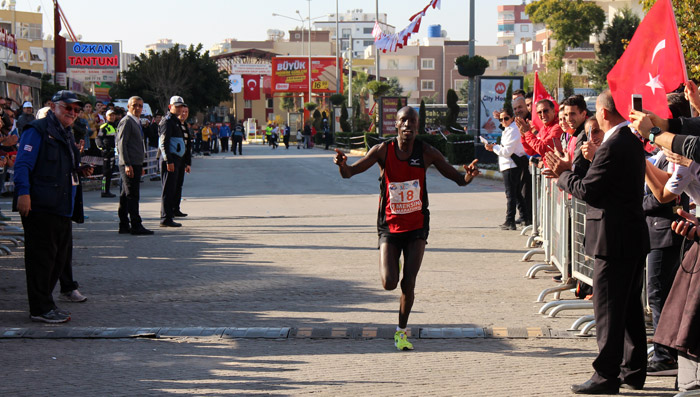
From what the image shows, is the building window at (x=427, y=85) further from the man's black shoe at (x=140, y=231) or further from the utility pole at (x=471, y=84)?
the man's black shoe at (x=140, y=231)

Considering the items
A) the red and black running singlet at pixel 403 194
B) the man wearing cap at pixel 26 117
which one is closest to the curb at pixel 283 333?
the red and black running singlet at pixel 403 194

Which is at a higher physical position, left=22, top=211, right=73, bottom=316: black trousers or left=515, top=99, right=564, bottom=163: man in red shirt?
left=515, top=99, right=564, bottom=163: man in red shirt

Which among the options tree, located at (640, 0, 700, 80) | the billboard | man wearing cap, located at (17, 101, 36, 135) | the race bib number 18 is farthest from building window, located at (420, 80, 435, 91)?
the race bib number 18

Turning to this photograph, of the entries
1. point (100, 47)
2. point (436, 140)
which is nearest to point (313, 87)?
point (100, 47)

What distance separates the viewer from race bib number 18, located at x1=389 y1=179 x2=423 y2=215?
24.0 ft

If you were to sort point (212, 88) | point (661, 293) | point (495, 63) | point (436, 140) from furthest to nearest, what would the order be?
point (495, 63) → point (212, 88) → point (436, 140) → point (661, 293)

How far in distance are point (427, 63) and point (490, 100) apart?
392 feet

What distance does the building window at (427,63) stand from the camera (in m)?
148

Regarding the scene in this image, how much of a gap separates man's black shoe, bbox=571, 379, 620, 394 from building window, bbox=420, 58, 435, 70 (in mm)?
144221

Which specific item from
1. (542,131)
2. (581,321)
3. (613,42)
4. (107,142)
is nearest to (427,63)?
(613,42)

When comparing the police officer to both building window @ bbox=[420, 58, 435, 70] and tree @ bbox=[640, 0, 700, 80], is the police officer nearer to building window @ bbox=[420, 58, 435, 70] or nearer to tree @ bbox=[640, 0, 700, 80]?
tree @ bbox=[640, 0, 700, 80]

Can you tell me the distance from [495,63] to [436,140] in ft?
432

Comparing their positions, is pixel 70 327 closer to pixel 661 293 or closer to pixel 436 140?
pixel 661 293

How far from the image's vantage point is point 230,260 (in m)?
12.0
